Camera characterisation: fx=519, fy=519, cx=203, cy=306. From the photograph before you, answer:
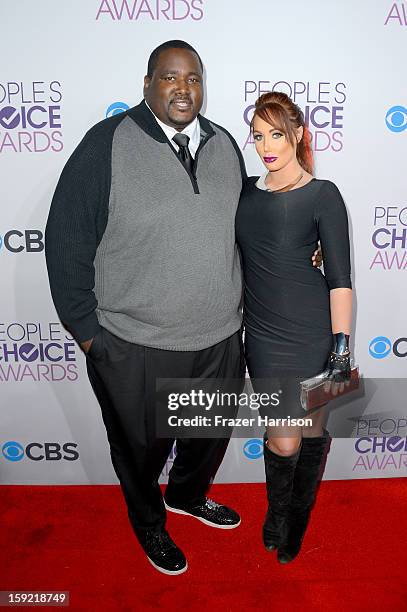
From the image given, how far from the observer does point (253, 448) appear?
8.75ft

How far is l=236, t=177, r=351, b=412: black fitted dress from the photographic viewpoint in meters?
1.76

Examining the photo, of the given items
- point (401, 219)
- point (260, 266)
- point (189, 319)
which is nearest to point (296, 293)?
point (260, 266)

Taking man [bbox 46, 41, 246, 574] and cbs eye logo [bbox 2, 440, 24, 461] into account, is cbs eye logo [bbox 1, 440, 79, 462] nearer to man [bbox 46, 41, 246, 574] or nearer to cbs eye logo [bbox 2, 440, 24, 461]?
cbs eye logo [bbox 2, 440, 24, 461]

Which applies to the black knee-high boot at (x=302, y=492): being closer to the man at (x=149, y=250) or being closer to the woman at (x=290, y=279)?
the woman at (x=290, y=279)

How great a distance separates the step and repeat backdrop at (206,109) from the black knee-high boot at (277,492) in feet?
2.54

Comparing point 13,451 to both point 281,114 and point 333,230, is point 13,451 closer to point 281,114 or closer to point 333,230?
point 333,230

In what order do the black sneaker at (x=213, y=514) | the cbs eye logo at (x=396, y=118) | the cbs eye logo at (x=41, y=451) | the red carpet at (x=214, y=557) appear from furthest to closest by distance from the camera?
the cbs eye logo at (x=41, y=451) < the black sneaker at (x=213, y=514) < the cbs eye logo at (x=396, y=118) < the red carpet at (x=214, y=557)

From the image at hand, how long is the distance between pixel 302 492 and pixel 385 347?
2.80ft

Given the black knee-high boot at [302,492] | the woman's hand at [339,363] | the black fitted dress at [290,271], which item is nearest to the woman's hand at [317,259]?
the black fitted dress at [290,271]

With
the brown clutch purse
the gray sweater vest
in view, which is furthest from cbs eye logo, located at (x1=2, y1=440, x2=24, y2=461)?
the brown clutch purse

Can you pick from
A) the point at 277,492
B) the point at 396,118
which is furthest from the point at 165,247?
the point at 396,118

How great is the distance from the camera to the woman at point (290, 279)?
176cm

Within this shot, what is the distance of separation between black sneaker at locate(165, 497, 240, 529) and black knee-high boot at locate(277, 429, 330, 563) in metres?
0.29

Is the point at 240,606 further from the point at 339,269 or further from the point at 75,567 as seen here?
the point at 339,269
